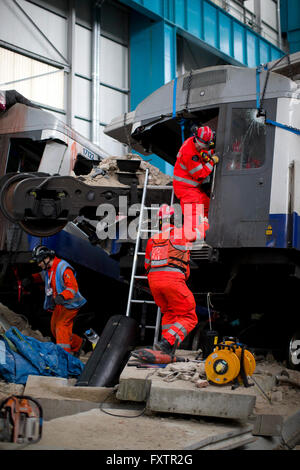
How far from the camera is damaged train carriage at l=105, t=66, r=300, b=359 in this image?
5383 millimetres

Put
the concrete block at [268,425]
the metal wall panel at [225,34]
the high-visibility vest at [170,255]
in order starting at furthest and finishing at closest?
the metal wall panel at [225,34], the high-visibility vest at [170,255], the concrete block at [268,425]

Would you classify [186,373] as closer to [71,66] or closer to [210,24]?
[71,66]

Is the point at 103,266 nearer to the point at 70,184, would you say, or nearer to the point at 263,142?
the point at 70,184

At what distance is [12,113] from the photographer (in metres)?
7.55

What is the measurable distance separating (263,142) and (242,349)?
7.90 ft

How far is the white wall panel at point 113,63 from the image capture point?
1658cm

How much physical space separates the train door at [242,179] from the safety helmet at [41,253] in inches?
86.2

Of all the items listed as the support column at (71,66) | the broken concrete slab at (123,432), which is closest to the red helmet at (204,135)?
the broken concrete slab at (123,432)

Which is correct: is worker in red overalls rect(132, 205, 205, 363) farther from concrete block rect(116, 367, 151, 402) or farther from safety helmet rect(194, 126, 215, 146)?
safety helmet rect(194, 126, 215, 146)

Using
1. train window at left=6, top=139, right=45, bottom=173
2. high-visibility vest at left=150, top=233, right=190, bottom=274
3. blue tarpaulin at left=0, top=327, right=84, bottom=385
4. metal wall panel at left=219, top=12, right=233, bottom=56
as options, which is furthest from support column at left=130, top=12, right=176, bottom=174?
high-visibility vest at left=150, top=233, right=190, bottom=274

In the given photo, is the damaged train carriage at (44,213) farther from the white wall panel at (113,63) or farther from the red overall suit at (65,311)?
the white wall panel at (113,63)

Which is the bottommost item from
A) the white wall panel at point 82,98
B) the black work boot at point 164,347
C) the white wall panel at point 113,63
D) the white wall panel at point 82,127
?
the black work boot at point 164,347

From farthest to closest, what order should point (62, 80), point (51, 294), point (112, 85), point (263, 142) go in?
point (112, 85) → point (62, 80) → point (51, 294) → point (263, 142)
